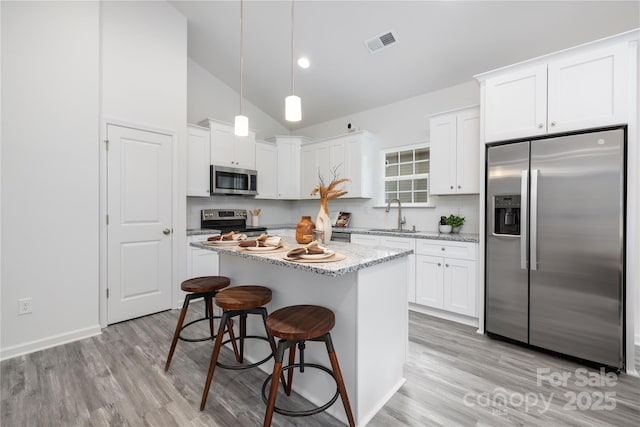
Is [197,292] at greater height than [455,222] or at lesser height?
lesser

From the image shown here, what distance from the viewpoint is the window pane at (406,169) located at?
4.26 metres

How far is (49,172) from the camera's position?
8.46 ft

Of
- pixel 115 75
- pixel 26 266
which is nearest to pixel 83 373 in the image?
pixel 26 266

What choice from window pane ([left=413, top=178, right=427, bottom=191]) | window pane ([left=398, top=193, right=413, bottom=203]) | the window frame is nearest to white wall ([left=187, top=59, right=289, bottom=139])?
the window frame

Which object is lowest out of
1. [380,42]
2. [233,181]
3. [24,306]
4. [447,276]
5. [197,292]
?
[24,306]

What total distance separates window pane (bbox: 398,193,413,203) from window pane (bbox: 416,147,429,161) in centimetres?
54

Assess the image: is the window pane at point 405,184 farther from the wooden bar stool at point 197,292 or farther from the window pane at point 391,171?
the wooden bar stool at point 197,292

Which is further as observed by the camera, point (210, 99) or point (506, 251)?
point (210, 99)

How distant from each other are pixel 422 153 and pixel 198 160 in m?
3.20

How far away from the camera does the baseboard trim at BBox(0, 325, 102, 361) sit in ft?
7.79

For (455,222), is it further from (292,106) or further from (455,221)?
(292,106)

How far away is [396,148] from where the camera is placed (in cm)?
→ 436

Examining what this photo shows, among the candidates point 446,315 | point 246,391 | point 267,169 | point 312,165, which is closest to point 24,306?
point 246,391

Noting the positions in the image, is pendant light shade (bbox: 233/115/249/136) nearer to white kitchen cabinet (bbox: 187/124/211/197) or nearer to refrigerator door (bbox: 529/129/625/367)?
white kitchen cabinet (bbox: 187/124/211/197)
